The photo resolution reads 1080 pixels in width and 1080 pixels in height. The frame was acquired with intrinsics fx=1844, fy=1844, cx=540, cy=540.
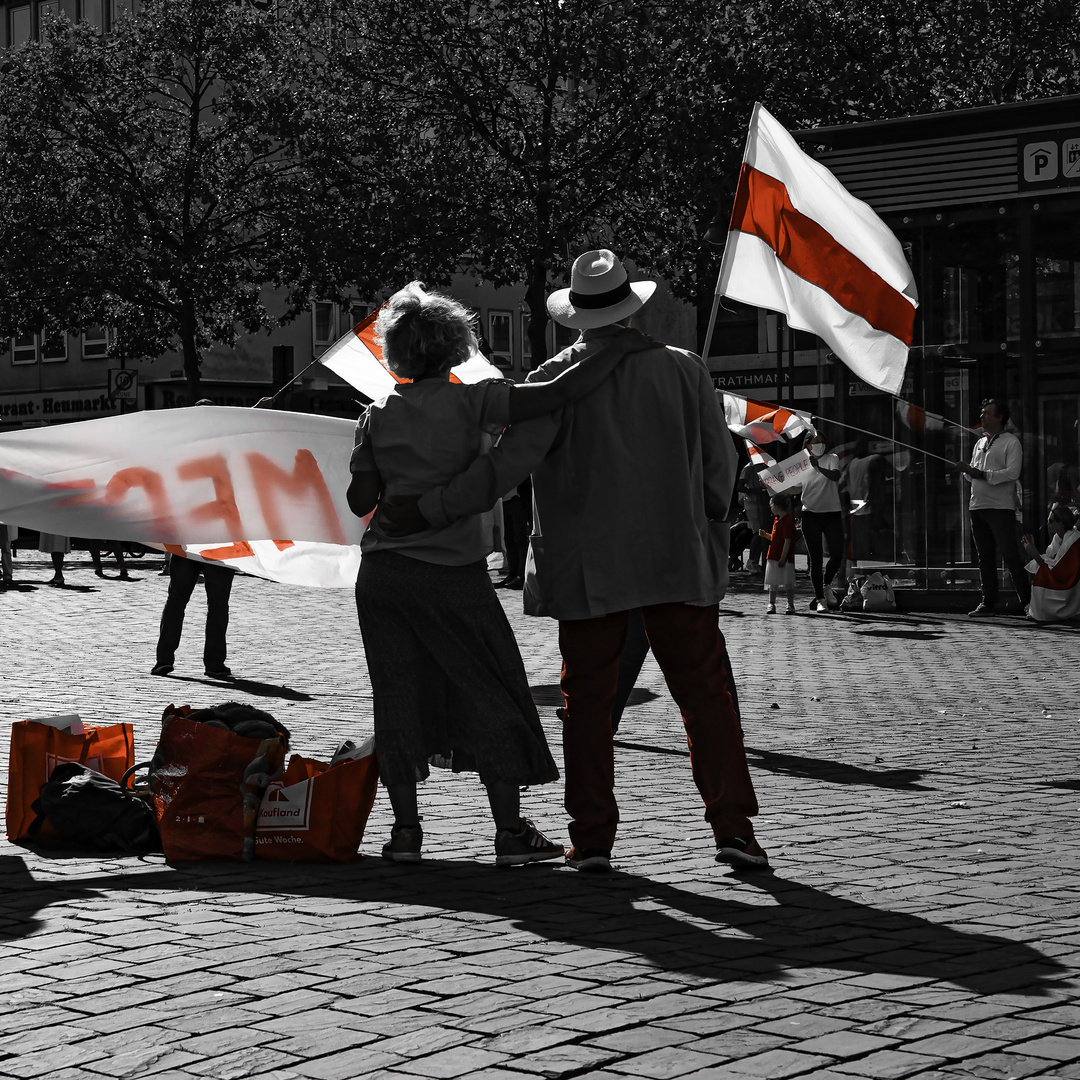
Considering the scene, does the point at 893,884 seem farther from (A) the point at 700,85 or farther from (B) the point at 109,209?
(B) the point at 109,209

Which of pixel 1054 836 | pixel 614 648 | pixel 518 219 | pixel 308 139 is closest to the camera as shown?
pixel 614 648

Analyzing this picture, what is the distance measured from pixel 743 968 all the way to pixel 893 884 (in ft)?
3.89

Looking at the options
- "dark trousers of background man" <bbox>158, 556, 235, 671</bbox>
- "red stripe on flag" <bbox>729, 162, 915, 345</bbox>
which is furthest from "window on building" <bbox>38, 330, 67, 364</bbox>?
"red stripe on flag" <bbox>729, 162, 915, 345</bbox>

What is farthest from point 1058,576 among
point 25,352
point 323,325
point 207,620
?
point 25,352

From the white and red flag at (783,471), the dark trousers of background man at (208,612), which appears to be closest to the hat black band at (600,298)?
the dark trousers of background man at (208,612)

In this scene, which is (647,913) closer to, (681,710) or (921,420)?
(681,710)

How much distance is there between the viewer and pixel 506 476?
5.71 meters

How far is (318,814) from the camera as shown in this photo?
5.88 metres

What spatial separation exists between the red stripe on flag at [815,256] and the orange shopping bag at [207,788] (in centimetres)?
349

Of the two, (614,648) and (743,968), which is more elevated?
(614,648)

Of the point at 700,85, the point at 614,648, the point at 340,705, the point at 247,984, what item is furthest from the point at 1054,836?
the point at 700,85

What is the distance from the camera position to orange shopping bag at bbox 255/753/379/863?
5.88 meters

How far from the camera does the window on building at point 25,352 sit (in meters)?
54.4

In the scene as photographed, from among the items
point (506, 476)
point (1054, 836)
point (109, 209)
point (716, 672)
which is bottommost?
point (1054, 836)
